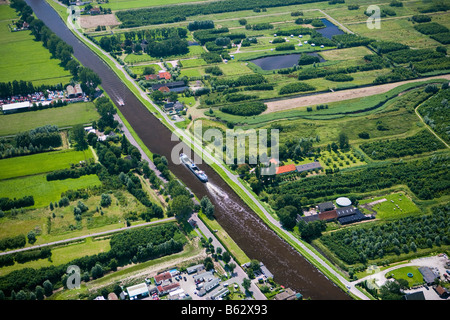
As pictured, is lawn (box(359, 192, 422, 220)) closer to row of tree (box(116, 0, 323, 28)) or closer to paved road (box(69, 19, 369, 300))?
Answer: paved road (box(69, 19, 369, 300))

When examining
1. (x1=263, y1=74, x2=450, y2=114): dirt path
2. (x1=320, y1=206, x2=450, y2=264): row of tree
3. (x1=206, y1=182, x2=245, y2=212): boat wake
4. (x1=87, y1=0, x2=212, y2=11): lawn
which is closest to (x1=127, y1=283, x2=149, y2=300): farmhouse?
(x1=206, y1=182, x2=245, y2=212): boat wake

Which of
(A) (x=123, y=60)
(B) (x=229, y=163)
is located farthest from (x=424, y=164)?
(A) (x=123, y=60)

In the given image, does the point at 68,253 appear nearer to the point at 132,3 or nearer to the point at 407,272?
the point at 407,272

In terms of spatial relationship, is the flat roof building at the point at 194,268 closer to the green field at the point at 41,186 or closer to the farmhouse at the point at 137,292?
the farmhouse at the point at 137,292

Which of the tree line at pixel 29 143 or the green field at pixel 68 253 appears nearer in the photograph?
the green field at pixel 68 253

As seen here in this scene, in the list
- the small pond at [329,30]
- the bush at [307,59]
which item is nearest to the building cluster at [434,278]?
the bush at [307,59]

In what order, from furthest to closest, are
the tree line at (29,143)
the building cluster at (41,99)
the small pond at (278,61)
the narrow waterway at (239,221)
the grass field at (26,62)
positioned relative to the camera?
1. the small pond at (278,61)
2. the grass field at (26,62)
3. the building cluster at (41,99)
4. the tree line at (29,143)
5. the narrow waterway at (239,221)
